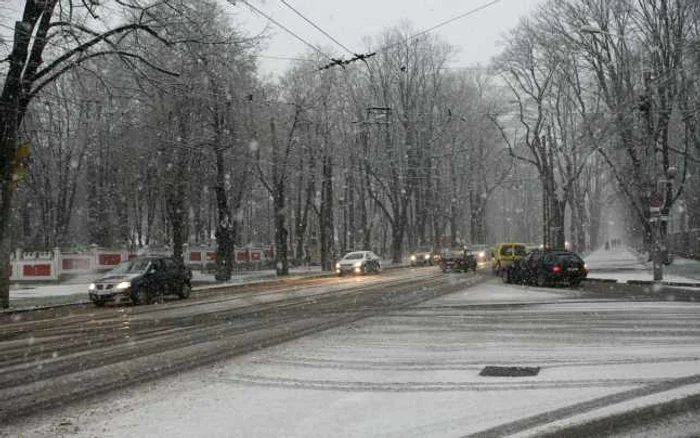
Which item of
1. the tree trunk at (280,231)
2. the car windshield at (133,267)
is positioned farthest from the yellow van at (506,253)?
the car windshield at (133,267)

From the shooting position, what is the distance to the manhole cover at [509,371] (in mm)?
8859

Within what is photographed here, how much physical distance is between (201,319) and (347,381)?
30.3 feet

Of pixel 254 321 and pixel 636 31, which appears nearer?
pixel 254 321

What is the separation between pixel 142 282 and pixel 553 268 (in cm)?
1588

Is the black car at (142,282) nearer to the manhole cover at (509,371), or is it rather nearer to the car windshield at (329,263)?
the car windshield at (329,263)

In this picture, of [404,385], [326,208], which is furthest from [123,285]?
[326,208]

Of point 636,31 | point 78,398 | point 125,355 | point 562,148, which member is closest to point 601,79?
point 636,31

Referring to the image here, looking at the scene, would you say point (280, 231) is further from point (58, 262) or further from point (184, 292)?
point (184, 292)

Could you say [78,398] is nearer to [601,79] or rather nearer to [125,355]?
[125,355]

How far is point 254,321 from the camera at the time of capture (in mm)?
16359

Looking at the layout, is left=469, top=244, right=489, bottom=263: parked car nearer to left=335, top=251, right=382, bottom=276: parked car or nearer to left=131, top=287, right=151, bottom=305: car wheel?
left=335, top=251, right=382, bottom=276: parked car

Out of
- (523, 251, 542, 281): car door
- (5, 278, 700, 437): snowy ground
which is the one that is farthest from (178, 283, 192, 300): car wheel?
(523, 251, 542, 281): car door

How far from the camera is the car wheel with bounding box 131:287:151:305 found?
2333 centimetres

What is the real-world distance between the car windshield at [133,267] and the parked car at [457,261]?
25.0 m
